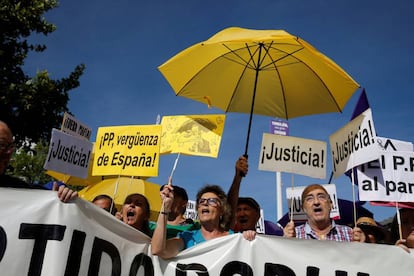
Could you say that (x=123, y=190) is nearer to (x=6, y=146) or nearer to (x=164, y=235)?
(x=164, y=235)

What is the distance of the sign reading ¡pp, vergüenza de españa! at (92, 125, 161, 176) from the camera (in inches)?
182

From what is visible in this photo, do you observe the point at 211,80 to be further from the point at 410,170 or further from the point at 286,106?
the point at 410,170

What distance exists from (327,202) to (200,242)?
4.24 feet

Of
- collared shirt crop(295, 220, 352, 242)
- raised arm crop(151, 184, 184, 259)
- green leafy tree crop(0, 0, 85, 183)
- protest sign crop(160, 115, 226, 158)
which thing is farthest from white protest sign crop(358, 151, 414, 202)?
green leafy tree crop(0, 0, 85, 183)

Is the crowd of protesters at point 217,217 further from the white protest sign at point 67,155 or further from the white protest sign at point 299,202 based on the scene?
the white protest sign at point 299,202

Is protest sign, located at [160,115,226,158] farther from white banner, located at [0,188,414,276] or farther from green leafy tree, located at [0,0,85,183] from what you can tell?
green leafy tree, located at [0,0,85,183]

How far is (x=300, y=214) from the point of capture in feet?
20.4

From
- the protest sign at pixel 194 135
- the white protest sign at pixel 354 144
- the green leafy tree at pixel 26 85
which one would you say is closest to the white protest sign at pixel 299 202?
the white protest sign at pixel 354 144

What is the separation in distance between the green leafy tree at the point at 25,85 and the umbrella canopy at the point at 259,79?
536 cm

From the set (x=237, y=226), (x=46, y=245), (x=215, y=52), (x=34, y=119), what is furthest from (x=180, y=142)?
(x=34, y=119)

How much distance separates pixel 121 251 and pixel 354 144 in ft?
8.27

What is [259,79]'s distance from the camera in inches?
217

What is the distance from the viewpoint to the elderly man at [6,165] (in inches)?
123

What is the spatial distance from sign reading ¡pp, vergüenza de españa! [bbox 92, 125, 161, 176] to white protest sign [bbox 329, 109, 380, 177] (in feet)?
6.21
